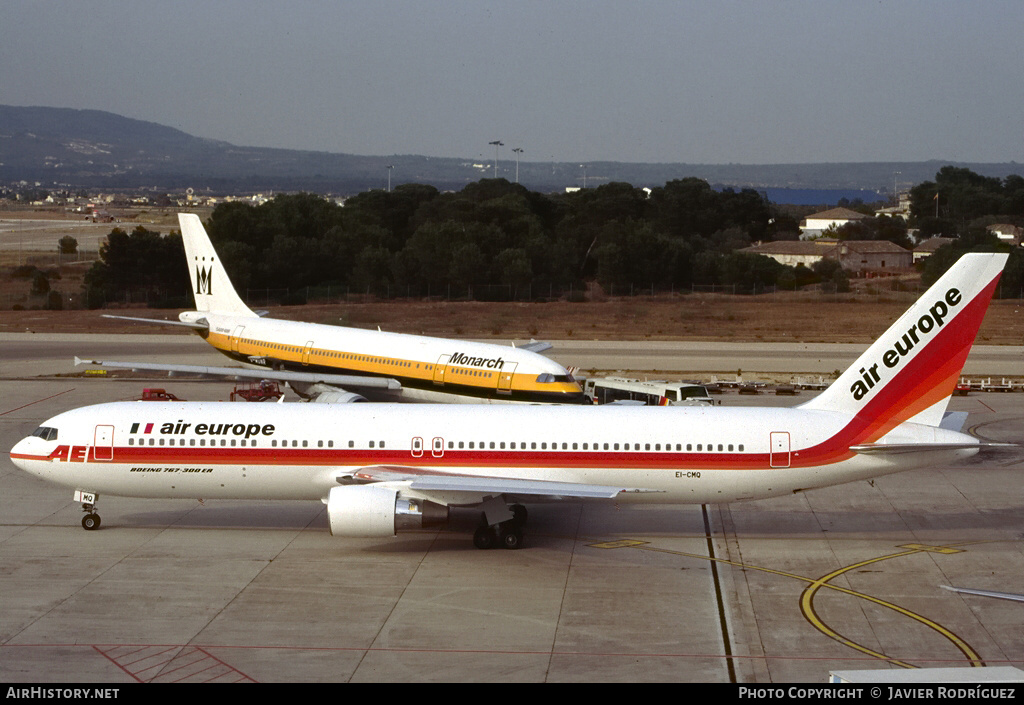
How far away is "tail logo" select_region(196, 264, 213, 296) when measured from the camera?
2400 inches

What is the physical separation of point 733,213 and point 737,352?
10191 centimetres

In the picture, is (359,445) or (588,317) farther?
(588,317)

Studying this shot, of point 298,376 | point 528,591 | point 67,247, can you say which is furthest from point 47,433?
point 67,247

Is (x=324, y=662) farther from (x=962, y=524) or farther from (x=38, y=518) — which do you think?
(x=962, y=524)

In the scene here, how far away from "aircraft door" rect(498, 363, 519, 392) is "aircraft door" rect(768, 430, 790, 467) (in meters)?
18.1

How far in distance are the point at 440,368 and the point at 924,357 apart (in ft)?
79.4

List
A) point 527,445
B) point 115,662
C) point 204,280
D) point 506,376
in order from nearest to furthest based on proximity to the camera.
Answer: point 115,662, point 527,445, point 506,376, point 204,280

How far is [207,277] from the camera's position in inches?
2405

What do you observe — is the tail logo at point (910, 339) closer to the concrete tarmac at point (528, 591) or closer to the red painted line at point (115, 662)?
the concrete tarmac at point (528, 591)

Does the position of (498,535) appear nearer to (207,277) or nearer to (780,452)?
(780,452)

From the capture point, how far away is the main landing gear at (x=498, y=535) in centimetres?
3322

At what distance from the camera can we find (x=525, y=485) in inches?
1256
